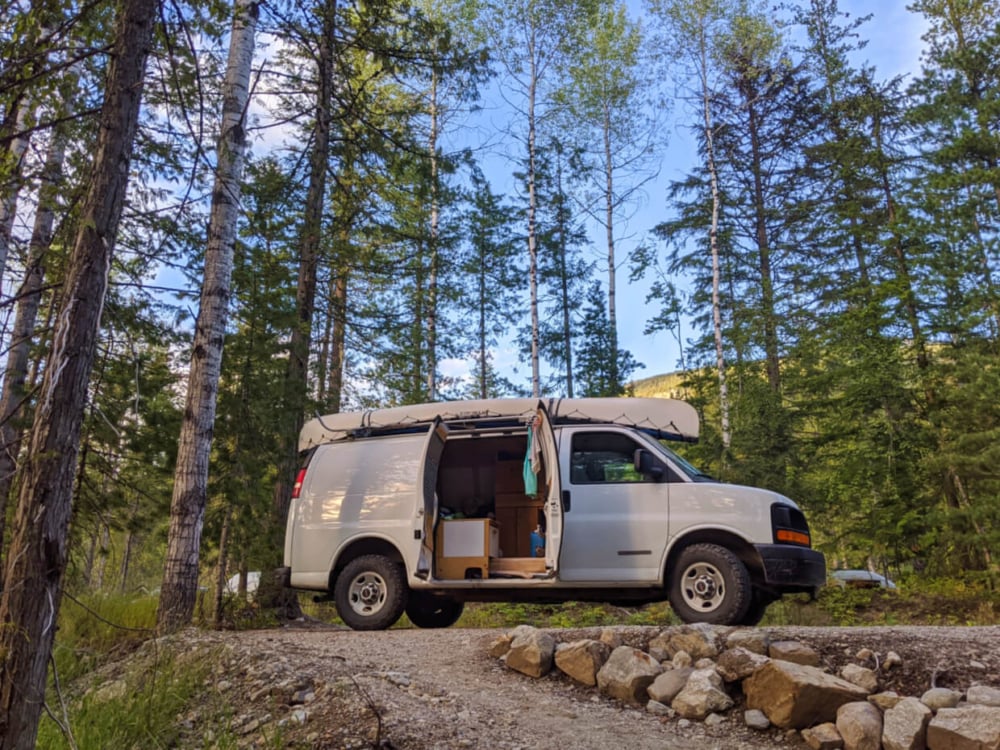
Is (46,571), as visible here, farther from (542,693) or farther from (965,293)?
(965,293)

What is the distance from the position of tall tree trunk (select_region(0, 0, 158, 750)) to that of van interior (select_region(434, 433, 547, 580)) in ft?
17.3

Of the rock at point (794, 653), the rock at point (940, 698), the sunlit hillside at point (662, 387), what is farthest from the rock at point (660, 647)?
the sunlit hillside at point (662, 387)

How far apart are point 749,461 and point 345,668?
1234 centimetres

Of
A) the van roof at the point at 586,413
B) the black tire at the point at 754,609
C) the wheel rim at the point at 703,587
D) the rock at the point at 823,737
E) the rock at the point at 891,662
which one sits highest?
the van roof at the point at 586,413

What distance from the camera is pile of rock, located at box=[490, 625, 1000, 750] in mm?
4176

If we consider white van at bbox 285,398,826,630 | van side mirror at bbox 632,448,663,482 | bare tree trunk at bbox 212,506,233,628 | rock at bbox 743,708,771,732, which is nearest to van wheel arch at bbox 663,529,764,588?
white van at bbox 285,398,826,630

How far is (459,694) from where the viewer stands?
4797 millimetres

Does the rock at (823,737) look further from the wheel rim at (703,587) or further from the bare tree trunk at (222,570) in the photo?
the bare tree trunk at (222,570)

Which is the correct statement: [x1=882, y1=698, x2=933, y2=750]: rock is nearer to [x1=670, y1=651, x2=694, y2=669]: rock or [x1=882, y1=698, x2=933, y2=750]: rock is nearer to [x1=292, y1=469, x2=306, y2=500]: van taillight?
[x1=670, y1=651, x2=694, y2=669]: rock

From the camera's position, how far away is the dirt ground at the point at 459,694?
3973 millimetres

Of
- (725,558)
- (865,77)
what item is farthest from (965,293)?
(725,558)

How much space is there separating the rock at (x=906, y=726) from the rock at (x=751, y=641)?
100 cm

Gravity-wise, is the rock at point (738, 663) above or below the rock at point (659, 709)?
above

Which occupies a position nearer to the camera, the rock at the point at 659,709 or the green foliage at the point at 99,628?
the rock at the point at 659,709
